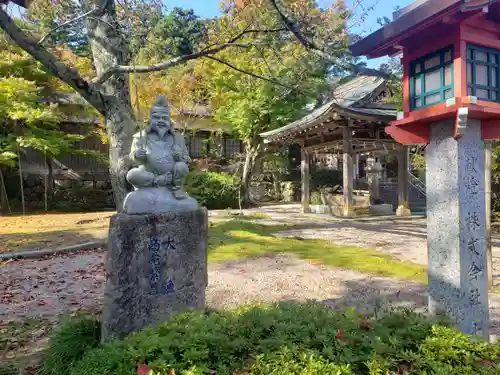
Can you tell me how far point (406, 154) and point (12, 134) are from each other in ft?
54.1

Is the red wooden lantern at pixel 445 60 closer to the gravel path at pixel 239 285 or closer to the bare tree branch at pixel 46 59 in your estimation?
the gravel path at pixel 239 285

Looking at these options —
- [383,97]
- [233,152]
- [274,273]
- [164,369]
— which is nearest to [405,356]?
[164,369]

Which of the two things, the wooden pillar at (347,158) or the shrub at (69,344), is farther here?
the wooden pillar at (347,158)

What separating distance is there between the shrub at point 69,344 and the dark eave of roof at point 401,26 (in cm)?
410

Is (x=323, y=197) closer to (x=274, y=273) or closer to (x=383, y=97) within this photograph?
(x=383, y=97)

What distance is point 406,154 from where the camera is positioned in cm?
1644

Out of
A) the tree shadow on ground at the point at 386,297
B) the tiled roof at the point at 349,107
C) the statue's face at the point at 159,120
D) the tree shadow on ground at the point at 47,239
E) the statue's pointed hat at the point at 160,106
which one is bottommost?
the tree shadow on ground at the point at 386,297

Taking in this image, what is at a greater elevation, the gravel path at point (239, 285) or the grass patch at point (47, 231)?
the grass patch at point (47, 231)

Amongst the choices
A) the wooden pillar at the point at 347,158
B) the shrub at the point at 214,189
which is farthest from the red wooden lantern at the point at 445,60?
the shrub at the point at 214,189

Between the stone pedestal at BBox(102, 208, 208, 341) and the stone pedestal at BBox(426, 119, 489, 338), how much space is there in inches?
95.8

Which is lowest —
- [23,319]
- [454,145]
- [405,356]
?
[23,319]

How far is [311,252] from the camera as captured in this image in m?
8.51

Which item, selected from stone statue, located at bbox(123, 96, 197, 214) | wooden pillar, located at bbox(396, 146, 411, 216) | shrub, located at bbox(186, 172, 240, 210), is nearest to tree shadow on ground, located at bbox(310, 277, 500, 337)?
stone statue, located at bbox(123, 96, 197, 214)

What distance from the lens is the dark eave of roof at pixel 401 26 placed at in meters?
3.42
